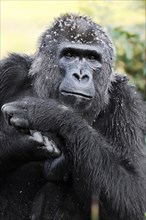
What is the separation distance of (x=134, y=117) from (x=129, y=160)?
482mm

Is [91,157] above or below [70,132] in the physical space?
below

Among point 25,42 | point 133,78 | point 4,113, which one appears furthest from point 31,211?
point 25,42

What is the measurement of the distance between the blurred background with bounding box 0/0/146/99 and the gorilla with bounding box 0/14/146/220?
0.65 metres

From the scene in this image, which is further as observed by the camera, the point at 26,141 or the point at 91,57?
the point at 91,57

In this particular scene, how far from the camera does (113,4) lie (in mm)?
14133

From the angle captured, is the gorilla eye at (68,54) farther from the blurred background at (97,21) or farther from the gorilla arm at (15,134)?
the blurred background at (97,21)

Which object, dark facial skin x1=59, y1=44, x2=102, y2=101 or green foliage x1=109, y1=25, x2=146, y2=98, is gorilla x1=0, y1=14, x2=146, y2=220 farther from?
green foliage x1=109, y1=25, x2=146, y2=98

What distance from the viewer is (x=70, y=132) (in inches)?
267

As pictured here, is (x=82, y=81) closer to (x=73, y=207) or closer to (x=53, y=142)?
(x=53, y=142)

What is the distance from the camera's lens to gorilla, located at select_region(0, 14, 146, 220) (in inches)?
269

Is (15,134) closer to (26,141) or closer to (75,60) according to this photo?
(26,141)

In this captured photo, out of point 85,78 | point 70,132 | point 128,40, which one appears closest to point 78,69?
point 85,78

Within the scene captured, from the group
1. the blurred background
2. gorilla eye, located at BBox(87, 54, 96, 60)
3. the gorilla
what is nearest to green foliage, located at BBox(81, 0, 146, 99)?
the blurred background

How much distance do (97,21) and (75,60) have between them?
4.90m
